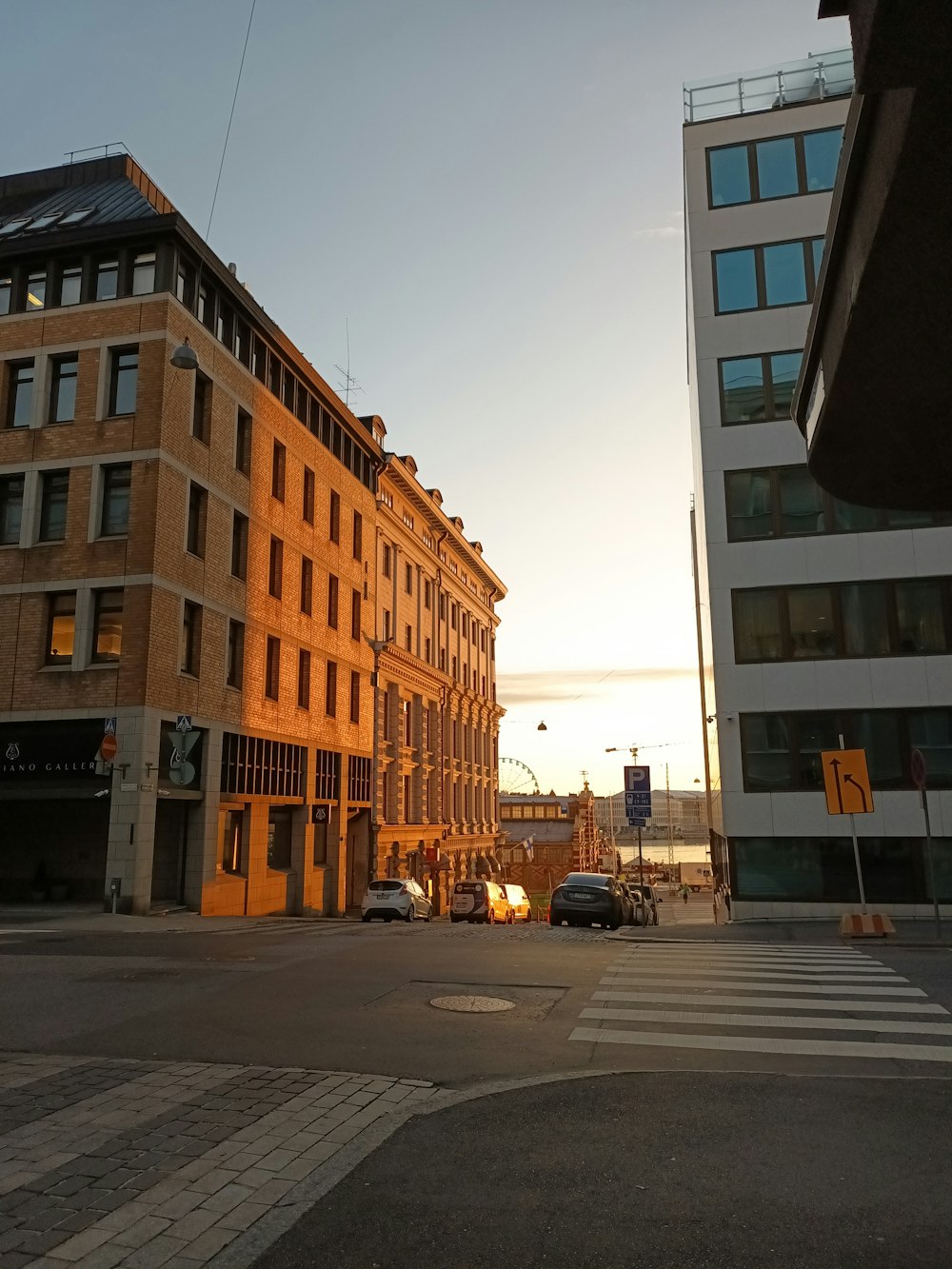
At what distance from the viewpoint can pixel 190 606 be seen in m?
29.8

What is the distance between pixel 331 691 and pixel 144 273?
741 inches

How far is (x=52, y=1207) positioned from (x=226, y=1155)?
987 mm

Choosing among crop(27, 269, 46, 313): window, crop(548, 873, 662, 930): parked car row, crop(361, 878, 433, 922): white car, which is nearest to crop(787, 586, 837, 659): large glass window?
crop(548, 873, 662, 930): parked car row

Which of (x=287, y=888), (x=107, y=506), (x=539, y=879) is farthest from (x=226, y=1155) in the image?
(x=539, y=879)

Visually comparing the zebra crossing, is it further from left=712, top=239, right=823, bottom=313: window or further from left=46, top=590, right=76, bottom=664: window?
left=712, top=239, right=823, bottom=313: window

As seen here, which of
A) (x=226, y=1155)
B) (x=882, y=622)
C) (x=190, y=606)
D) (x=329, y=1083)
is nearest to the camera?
(x=226, y=1155)

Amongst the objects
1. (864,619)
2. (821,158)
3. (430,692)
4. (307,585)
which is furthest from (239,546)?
(430,692)

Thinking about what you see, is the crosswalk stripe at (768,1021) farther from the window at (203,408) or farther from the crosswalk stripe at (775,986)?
the window at (203,408)

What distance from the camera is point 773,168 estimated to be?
2844cm

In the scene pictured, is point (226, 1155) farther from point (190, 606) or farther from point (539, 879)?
point (539, 879)

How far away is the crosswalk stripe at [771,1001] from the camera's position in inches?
402

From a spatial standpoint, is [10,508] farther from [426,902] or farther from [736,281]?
[736,281]

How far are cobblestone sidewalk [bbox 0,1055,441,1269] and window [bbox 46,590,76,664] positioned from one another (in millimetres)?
21381

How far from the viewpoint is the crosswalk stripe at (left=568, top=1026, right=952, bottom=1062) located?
26.5 feet
